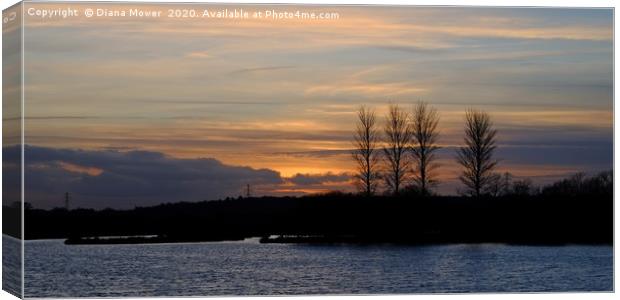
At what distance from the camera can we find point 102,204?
16.8m

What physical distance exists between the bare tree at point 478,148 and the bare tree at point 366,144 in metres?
1.07

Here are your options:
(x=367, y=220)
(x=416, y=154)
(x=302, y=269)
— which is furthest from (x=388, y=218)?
(x=302, y=269)

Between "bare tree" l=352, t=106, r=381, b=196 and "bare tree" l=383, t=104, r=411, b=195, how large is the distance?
182mm

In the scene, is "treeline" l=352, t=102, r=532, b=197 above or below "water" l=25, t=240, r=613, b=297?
above

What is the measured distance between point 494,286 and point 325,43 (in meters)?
3.49

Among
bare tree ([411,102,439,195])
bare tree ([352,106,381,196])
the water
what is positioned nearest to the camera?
the water

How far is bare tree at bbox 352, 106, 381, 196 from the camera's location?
16922mm

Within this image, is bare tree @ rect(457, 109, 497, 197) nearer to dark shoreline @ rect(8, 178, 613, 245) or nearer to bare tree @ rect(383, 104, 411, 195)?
dark shoreline @ rect(8, 178, 613, 245)

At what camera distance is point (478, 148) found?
17156mm

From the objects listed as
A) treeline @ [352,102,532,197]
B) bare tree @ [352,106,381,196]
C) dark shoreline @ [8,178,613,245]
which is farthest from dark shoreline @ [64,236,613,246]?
bare tree @ [352,106,381,196]

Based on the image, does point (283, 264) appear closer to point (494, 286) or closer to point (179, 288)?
point (179, 288)

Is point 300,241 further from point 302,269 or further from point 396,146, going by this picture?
point 396,146

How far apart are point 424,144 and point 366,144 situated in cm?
82

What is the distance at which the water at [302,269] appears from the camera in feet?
54.2
